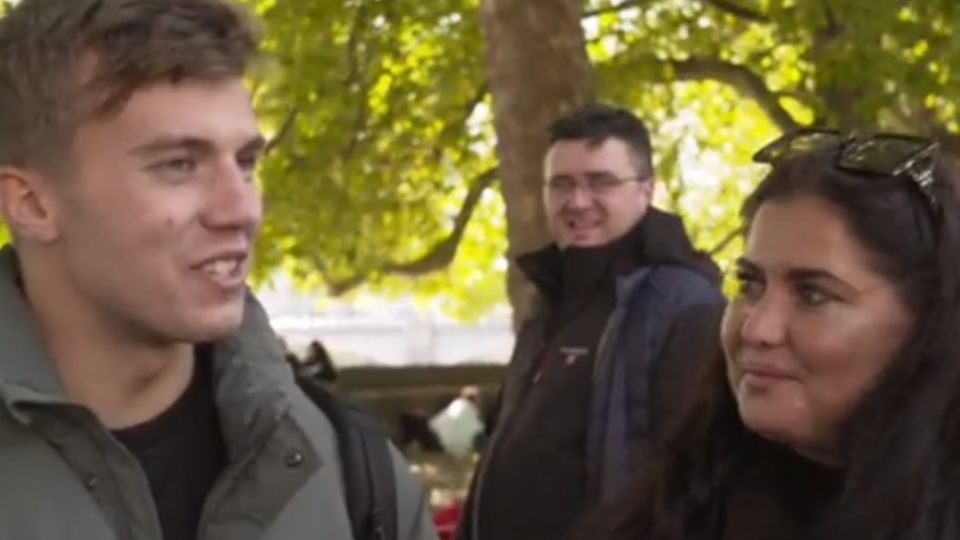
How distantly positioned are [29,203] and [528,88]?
572 centimetres

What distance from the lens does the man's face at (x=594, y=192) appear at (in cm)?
521

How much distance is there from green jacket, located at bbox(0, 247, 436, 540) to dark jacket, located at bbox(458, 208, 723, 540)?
2.24 metres

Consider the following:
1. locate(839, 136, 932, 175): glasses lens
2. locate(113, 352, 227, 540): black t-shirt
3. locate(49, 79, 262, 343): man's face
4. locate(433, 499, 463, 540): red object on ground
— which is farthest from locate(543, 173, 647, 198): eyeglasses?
locate(49, 79, 262, 343): man's face

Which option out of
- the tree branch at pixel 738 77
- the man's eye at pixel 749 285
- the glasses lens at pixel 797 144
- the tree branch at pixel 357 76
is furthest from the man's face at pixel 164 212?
the tree branch at pixel 738 77

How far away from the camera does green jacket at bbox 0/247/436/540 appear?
2266mm

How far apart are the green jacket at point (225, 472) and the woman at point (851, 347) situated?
508 millimetres

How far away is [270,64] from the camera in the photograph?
259 centimetres

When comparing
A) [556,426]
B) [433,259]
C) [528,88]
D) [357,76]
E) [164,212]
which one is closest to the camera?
[164,212]

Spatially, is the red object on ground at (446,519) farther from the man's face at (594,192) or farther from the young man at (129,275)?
the young man at (129,275)

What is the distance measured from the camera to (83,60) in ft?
7.54

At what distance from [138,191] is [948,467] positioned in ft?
3.62

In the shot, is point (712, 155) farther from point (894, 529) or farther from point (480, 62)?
point (894, 529)

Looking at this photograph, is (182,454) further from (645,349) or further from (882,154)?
(645,349)

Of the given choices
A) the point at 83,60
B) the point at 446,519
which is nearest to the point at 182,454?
the point at 83,60
